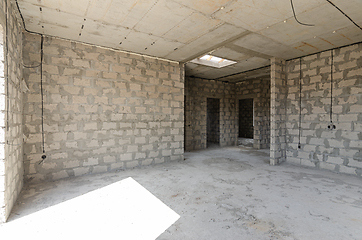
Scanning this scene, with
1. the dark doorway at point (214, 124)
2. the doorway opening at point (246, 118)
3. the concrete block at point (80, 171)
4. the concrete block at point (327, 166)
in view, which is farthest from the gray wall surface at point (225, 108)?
the concrete block at point (80, 171)

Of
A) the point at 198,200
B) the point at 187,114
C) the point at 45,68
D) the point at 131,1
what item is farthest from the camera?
the point at 187,114

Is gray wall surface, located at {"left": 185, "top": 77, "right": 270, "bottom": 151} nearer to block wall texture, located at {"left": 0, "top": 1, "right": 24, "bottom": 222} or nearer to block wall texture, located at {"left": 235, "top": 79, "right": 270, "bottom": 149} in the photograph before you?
block wall texture, located at {"left": 235, "top": 79, "right": 270, "bottom": 149}

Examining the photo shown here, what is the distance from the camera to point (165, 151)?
5172 millimetres

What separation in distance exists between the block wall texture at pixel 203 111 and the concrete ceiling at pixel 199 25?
9.64 ft

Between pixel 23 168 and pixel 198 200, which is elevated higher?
pixel 23 168

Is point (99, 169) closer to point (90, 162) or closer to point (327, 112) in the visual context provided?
point (90, 162)

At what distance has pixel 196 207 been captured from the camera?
2.65m

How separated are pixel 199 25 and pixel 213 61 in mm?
2821

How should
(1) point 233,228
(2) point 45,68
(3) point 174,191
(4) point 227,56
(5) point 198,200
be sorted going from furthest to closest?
(4) point 227,56
(2) point 45,68
(3) point 174,191
(5) point 198,200
(1) point 233,228

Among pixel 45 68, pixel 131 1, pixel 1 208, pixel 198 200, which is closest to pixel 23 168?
pixel 1 208

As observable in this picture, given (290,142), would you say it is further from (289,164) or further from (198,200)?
(198,200)

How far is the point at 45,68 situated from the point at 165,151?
3.26m

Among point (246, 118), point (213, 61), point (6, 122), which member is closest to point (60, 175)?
point (6, 122)

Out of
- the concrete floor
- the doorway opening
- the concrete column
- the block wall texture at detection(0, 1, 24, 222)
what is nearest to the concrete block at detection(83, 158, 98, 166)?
the concrete floor
